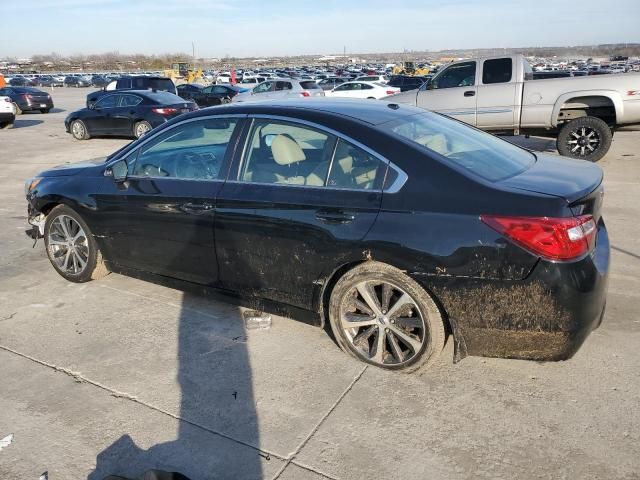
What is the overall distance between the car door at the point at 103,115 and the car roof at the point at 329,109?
13.1 meters

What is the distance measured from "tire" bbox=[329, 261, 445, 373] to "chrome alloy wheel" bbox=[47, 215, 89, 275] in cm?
253

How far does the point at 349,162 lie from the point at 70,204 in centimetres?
270

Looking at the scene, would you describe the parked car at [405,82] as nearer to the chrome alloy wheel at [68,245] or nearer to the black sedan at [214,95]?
the black sedan at [214,95]

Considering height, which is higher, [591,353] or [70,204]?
[70,204]

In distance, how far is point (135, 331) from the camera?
4039 mm

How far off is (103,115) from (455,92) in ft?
34.1

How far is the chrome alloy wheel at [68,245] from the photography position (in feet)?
15.6

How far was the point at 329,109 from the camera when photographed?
3615mm

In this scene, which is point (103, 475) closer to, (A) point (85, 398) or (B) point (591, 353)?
(A) point (85, 398)

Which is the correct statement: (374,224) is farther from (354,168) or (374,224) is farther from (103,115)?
(103,115)

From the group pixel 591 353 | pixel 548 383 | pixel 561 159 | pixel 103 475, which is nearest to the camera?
pixel 103 475

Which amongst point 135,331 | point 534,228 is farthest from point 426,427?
point 135,331

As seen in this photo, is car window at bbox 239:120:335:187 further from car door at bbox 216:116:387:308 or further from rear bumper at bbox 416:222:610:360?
rear bumper at bbox 416:222:610:360

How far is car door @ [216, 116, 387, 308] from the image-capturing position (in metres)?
3.23
